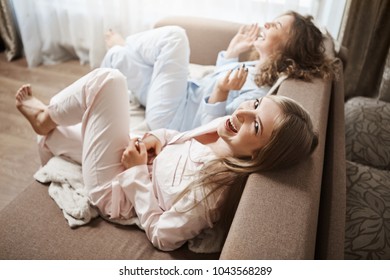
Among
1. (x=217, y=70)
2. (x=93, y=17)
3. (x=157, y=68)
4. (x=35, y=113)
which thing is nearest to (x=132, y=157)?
(x=35, y=113)

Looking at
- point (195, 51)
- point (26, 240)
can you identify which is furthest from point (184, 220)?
point (195, 51)

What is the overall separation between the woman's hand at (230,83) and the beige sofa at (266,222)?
0.18 metres

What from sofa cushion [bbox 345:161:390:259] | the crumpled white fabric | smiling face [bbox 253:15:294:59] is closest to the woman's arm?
the crumpled white fabric

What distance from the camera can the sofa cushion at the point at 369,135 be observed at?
1.59 meters

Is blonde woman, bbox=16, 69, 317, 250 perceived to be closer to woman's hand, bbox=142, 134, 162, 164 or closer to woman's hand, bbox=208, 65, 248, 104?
woman's hand, bbox=142, 134, 162, 164

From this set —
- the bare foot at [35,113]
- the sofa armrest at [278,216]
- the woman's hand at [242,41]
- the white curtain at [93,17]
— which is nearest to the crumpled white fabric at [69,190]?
the bare foot at [35,113]

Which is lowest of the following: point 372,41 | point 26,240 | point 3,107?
point 3,107

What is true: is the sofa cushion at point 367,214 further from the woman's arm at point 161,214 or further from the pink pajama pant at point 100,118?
the pink pajama pant at point 100,118

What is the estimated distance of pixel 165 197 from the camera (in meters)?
1.07

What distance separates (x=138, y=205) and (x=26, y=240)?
33 centimetres


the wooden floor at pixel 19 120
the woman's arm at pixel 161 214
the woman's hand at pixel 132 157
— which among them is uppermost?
the woman's hand at pixel 132 157

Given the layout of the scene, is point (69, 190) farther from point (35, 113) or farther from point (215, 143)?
point (215, 143)
